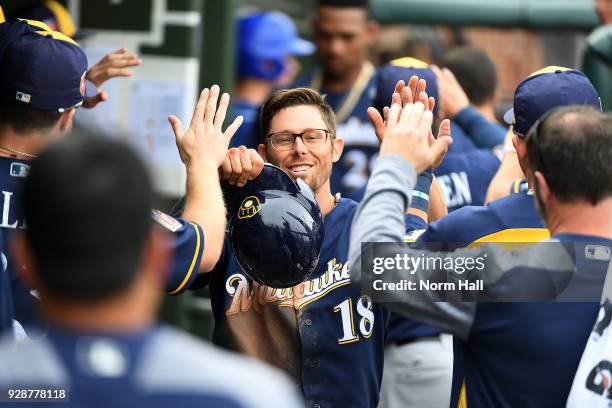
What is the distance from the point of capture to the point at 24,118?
3.43 meters

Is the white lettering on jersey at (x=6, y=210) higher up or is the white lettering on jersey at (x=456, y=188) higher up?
the white lettering on jersey at (x=456, y=188)

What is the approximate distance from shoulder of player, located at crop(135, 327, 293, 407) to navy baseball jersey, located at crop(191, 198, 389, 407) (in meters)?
1.73

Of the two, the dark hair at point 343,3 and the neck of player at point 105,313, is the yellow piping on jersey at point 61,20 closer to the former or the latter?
the dark hair at point 343,3

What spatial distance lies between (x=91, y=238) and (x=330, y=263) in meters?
1.94

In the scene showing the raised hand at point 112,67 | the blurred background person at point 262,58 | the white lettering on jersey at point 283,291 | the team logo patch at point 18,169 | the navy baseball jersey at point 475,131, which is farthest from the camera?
the blurred background person at point 262,58

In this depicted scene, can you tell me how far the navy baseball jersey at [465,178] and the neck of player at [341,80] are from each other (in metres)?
1.75

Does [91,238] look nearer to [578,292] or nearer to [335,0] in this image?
[578,292]

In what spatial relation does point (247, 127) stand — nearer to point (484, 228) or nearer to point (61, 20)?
point (61, 20)

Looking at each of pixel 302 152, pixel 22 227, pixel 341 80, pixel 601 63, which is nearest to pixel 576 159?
pixel 302 152

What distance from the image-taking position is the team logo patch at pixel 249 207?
3.25 metres

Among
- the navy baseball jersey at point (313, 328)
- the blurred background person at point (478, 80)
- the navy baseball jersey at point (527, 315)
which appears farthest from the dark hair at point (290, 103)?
the blurred background person at point (478, 80)

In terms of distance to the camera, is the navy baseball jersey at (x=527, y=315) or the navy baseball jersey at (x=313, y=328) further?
the navy baseball jersey at (x=313, y=328)

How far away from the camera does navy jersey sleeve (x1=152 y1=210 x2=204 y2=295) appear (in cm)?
300

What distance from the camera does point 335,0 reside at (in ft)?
24.0
